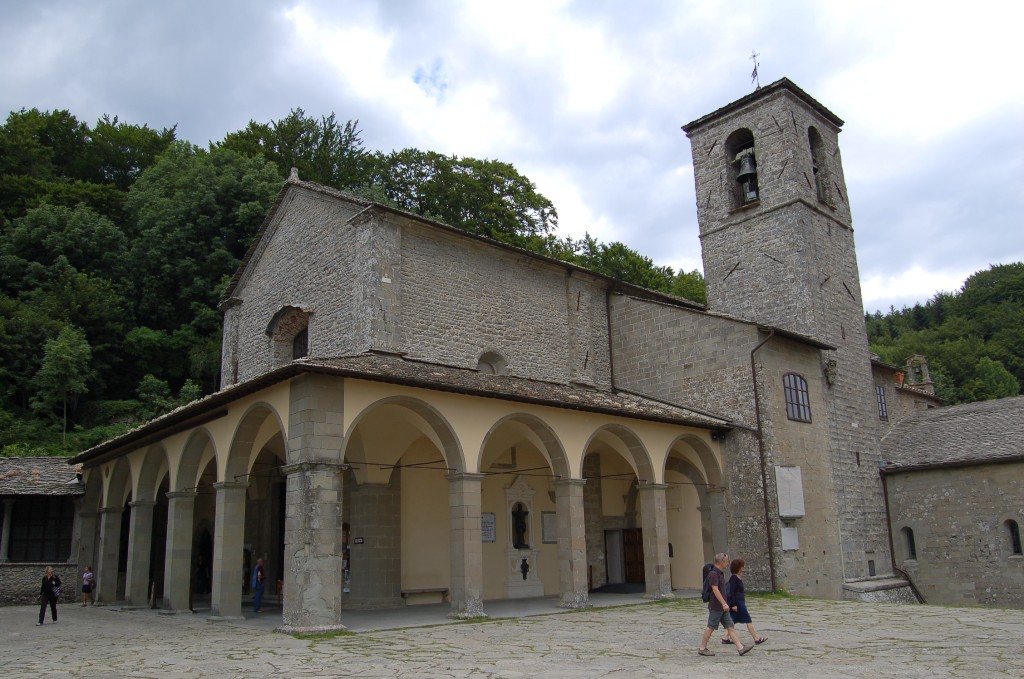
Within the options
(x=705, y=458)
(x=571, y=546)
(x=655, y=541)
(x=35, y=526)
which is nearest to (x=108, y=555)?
(x=35, y=526)

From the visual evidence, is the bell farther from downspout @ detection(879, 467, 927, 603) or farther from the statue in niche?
the statue in niche

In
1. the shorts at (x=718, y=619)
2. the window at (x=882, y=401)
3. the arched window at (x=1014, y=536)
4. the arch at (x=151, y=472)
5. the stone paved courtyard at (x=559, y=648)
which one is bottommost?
the stone paved courtyard at (x=559, y=648)

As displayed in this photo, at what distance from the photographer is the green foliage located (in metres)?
48.0

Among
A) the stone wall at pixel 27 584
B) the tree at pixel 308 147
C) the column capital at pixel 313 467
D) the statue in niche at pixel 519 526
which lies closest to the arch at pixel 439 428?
the column capital at pixel 313 467

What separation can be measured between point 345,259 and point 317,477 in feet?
21.9

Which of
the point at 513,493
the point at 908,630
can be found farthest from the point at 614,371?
the point at 908,630

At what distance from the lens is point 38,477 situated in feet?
64.2

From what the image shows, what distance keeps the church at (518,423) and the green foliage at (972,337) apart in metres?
31.7

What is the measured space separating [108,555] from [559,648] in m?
12.9

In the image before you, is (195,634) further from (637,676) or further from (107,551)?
(107,551)

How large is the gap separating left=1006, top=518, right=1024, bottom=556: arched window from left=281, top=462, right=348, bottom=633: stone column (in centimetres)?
1612

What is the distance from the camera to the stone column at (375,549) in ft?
46.9

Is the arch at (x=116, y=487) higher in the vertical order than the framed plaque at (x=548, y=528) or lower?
higher

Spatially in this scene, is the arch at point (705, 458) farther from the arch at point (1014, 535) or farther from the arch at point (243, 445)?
the arch at point (243, 445)
